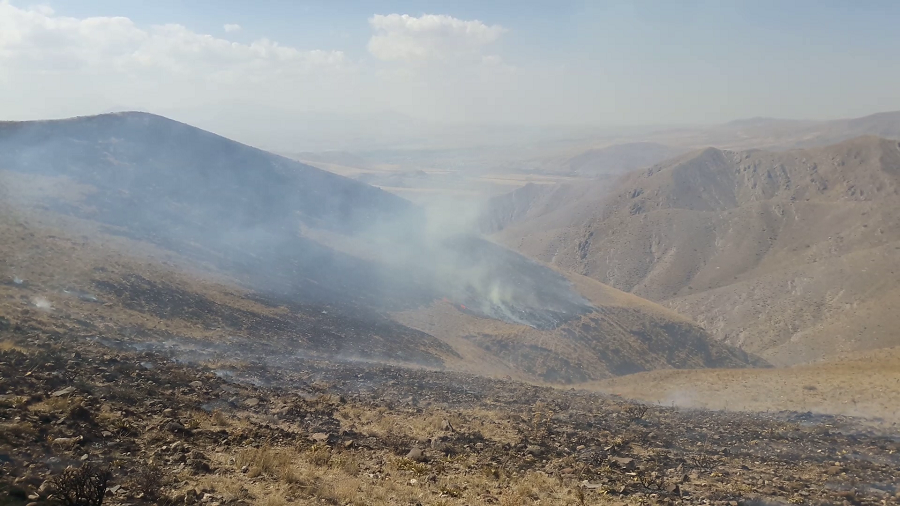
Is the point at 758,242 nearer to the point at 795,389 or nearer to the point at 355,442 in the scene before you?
the point at 795,389

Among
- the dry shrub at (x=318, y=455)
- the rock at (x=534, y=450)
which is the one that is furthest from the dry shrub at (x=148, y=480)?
the rock at (x=534, y=450)

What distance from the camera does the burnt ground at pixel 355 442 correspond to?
8.13 meters

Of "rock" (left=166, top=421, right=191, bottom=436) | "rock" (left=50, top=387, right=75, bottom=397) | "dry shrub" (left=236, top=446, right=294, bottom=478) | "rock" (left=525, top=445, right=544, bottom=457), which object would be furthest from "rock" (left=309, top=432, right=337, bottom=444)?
"rock" (left=50, top=387, right=75, bottom=397)

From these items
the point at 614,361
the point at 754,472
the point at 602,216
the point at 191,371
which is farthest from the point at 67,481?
the point at 602,216

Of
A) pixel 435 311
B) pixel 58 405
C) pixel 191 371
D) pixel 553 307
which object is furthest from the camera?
pixel 553 307

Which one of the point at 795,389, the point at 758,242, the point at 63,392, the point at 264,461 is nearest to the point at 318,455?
the point at 264,461

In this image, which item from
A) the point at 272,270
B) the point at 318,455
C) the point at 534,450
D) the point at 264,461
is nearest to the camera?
the point at 264,461

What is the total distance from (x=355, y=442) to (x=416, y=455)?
150cm

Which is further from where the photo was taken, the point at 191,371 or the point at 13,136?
the point at 13,136

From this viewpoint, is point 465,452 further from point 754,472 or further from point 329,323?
Result: point 329,323

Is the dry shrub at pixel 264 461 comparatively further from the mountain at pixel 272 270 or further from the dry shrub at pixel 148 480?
the mountain at pixel 272 270

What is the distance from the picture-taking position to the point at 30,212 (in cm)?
2789

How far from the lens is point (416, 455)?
427 inches

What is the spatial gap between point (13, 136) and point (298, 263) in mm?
22033
